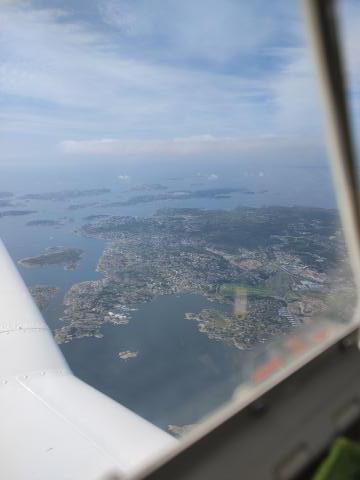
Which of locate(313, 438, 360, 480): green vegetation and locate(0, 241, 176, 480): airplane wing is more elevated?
locate(313, 438, 360, 480): green vegetation

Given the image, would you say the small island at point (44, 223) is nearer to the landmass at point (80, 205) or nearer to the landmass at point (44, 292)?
the landmass at point (80, 205)

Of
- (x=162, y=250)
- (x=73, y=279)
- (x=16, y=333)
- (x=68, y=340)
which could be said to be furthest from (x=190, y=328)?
(x=162, y=250)

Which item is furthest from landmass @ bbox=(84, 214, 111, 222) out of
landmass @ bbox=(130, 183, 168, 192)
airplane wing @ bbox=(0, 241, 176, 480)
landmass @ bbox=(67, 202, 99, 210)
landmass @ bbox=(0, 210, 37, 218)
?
airplane wing @ bbox=(0, 241, 176, 480)

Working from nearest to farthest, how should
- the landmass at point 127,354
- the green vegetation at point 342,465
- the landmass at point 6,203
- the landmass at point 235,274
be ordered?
the green vegetation at point 342,465 → the landmass at point 235,274 → the landmass at point 127,354 → the landmass at point 6,203

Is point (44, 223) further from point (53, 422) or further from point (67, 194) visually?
point (53, 422)

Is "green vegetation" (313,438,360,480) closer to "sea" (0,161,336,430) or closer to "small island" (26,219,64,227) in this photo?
"sea" (0,161,336,430)

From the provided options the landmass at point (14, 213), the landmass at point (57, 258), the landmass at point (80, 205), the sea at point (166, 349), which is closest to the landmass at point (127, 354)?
the sea at point (166, 349)
